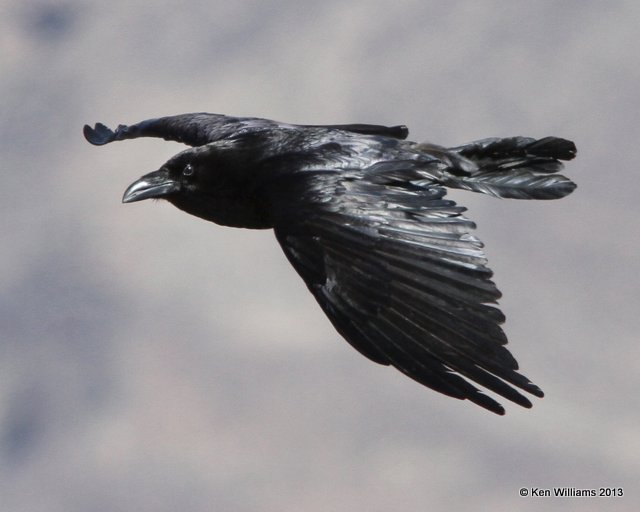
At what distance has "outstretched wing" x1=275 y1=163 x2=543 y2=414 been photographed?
11750 mm

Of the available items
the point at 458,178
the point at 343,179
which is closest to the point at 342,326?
the point at 343,179

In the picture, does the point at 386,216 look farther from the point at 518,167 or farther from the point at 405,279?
the point at 518,167

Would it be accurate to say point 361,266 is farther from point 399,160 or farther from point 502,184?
point 502,184

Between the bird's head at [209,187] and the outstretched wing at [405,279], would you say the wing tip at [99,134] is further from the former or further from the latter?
the outstretched wing at [405,279]

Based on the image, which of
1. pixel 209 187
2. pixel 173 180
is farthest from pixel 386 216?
pixel 173 180

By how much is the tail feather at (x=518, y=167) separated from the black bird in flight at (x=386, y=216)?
0.01 m

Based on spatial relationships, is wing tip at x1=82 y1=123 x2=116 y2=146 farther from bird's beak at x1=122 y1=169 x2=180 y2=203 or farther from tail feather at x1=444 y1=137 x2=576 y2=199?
tail feather at x1=444 y1=137 x2=576 y2=199

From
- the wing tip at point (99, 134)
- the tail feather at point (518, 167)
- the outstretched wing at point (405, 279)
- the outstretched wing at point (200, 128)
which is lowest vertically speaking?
the outstretched wing at point (405, 279)

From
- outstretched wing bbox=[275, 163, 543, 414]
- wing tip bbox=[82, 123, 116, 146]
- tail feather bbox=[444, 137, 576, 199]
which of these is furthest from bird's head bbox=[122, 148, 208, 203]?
wing tip bbox=[82, 123, 116, 146]

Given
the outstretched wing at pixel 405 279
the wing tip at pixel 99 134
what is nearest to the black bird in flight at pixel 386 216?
the outstretched wing at pixel 405 279

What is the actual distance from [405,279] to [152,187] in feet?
13.8

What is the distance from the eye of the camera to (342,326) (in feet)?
40.2

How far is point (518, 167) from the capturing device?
590 inches

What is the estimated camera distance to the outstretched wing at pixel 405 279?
38.5 ft
